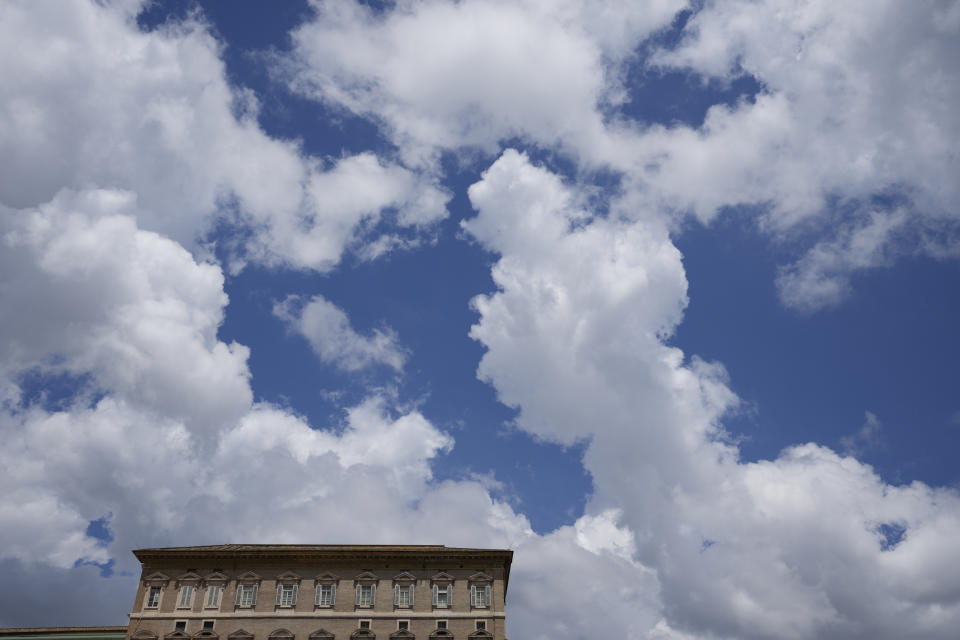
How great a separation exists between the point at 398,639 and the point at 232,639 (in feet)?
38.2

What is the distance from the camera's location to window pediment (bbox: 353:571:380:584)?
1991 inches

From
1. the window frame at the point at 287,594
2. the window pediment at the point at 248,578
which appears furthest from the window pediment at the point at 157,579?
the window frame at the point at 287,594

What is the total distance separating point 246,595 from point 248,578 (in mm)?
1164

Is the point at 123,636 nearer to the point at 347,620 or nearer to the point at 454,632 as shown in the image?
the point at 347,620

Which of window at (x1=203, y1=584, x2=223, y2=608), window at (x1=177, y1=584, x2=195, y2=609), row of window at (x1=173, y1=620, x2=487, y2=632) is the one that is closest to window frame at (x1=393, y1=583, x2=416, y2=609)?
row of window at (x1=173, y1=620, x2=487, y2=632)

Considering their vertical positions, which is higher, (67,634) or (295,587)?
(295,587)

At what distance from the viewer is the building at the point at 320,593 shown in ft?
160

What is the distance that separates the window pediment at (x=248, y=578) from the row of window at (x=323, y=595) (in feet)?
A: 0.90

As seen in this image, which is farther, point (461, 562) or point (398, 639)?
point (461, 562)

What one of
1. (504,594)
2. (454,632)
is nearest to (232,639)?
(454,632)

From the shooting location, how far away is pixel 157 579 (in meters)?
50.8

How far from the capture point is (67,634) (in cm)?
4919

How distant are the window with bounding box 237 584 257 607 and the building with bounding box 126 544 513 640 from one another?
0.07 meters

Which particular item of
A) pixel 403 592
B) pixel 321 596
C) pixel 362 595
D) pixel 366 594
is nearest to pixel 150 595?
pixel 321 596
